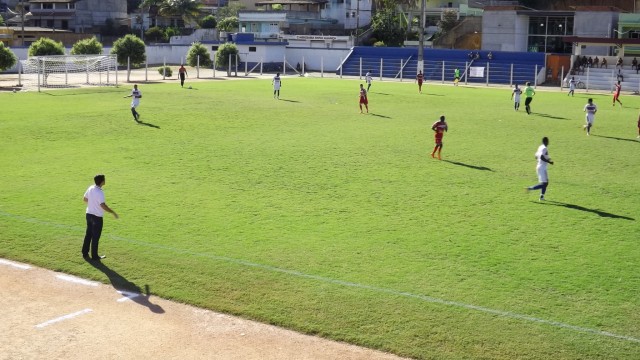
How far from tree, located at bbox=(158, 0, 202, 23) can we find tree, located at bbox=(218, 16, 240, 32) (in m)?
9.82

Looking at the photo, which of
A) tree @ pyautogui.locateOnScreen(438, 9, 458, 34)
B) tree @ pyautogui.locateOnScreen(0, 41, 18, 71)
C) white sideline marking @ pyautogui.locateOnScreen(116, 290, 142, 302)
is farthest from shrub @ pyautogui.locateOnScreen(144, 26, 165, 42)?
white sideline marking @ pyautogui.locateOnScreen(116, 290, 142, 302)

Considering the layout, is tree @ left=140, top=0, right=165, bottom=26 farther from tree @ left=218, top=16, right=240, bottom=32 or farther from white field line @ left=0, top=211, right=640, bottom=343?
white field line @ left=0, top=211, right=640, bottom=343

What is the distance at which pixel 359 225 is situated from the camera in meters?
17.0

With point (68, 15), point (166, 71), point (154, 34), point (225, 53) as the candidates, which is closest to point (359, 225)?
point (166, 71)

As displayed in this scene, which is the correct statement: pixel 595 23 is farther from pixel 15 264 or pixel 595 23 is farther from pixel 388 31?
pixel 15 264

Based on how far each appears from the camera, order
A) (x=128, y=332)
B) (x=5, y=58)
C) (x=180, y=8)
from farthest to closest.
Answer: (x=180, y=8)
(x=5, y=58)
(x=128, y=332)

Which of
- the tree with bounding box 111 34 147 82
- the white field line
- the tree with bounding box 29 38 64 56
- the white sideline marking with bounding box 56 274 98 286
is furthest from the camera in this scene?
the tree with bounding box 111 34 147 82

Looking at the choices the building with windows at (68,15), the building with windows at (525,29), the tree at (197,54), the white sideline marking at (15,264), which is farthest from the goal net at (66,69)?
the building with windows at (68,15)

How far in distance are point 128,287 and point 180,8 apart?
320ft

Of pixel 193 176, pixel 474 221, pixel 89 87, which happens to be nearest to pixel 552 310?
pixel 474 221

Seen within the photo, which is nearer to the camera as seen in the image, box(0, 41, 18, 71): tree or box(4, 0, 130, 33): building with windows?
box(0, 41, 18, 71): tree

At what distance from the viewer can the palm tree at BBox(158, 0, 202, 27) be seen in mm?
104938

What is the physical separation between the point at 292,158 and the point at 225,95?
23370 millimetres

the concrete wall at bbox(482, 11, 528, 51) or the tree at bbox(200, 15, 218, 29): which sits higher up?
the tree at bbox(200, 15, 218, 29)
